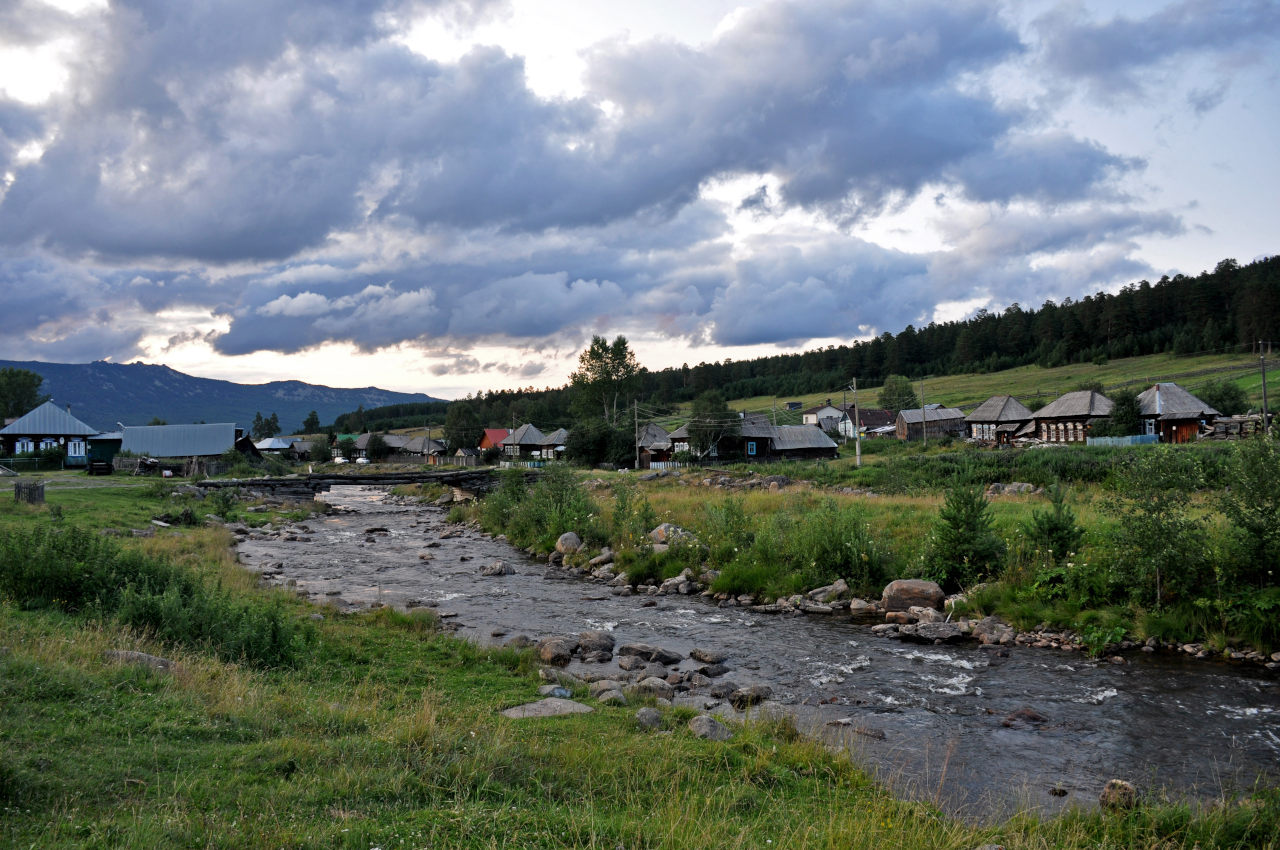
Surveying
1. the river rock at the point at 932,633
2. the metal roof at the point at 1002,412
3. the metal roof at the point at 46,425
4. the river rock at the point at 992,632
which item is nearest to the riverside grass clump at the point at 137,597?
the river rock at the point at 932,633

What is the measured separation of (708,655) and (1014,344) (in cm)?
15411

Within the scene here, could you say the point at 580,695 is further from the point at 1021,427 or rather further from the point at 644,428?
the point at 1021,427

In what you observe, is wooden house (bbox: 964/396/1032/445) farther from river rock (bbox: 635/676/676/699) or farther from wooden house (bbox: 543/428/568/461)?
river rock (bbox: 635/676/676/699)

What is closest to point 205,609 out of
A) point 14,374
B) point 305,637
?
point 305,637

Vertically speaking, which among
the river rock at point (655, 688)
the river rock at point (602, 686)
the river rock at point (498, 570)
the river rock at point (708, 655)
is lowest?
the river rock at point (498, 570)

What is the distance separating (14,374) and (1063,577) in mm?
135338

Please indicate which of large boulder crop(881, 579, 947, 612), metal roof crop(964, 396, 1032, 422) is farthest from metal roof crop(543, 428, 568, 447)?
large boulder crop(881, 579, 947, 612)

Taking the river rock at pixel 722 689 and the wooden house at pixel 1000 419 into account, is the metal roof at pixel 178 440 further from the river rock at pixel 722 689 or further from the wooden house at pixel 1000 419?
the wooden house at pixel 1000 419

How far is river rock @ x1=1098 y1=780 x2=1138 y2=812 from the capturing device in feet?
25.4

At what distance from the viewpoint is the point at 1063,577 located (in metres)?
17.4

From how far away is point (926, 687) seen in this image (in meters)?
13.0

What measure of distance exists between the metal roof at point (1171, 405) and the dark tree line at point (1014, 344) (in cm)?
5264

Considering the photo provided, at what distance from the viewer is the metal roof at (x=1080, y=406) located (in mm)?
68188

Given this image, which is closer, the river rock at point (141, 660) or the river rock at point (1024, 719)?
the river rock at point (141, 660)
